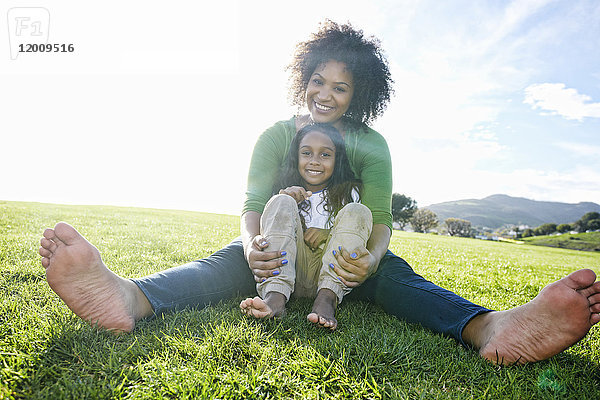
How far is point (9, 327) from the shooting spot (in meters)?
1.96

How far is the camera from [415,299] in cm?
242

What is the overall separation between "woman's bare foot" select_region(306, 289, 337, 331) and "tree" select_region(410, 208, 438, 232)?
270 ft

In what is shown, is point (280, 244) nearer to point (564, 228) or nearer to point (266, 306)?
point (266, 306)

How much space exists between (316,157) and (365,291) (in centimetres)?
122

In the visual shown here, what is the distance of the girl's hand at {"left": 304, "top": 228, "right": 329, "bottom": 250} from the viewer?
2744 millimetres

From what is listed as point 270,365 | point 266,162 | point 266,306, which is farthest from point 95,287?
point 266,162

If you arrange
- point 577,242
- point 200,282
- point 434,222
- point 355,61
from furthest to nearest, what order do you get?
point 577,242 < point 434,222 < point 355,61 < point 200,282

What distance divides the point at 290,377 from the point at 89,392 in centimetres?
83

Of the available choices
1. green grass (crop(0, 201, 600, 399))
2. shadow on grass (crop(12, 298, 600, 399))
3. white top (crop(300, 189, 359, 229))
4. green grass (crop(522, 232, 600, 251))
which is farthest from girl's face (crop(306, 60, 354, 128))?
A: green grass (crop(522, 232, 600, 251))

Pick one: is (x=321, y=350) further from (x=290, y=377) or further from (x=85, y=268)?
(x=85, y=268)

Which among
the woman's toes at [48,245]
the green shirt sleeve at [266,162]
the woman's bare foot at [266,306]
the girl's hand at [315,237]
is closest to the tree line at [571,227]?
the green shirt sleeve at [266,162]

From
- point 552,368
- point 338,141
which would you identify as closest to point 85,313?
point 338,141

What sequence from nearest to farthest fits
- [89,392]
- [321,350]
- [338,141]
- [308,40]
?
[89,392], [321,350], [338,141], [308,40]

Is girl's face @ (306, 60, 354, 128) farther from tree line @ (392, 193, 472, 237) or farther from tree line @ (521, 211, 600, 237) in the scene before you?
tree line @ (521, 211, 600, 237)
